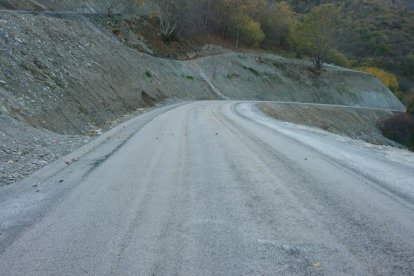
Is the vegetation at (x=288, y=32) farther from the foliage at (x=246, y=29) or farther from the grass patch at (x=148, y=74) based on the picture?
the grass patch at (x=148, y=74)

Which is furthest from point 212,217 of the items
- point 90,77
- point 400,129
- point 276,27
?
point 276,27

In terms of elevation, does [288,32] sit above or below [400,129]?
above

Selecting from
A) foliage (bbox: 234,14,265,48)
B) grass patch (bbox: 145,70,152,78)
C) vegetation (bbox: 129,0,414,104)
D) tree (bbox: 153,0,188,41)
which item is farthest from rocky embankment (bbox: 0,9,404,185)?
foliage (bbox: 234,14,265,48)

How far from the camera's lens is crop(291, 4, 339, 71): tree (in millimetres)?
64938

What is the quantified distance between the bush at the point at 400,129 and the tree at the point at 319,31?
71.9 ft

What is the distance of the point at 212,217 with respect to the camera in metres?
5.34

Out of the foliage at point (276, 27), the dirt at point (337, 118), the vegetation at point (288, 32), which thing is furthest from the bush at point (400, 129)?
the foliage at point (276, 27)

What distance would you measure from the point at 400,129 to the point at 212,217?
A: 147 feet

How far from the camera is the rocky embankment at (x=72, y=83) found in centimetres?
1139

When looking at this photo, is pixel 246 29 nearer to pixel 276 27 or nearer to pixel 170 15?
pixel 276 27

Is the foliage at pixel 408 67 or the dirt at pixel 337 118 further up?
the foliage at pixel 408 67

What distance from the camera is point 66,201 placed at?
6.18m

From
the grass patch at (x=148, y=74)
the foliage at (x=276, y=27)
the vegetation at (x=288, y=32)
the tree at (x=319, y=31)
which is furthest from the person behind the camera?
the foliage at (x=276, y=27)

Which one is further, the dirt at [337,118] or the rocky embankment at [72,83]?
the dirt at [337,118]
